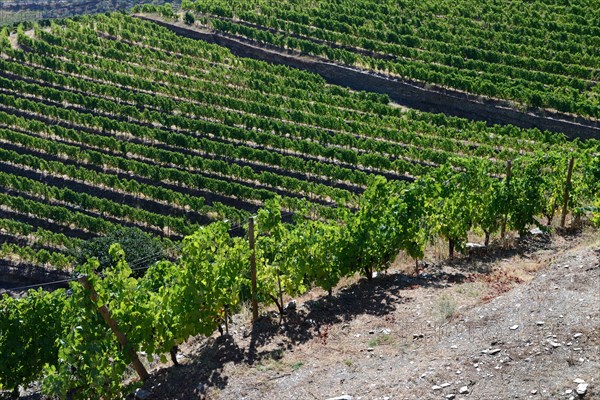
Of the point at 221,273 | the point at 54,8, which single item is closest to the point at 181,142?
the point at 221,273

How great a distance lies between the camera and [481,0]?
4650cm

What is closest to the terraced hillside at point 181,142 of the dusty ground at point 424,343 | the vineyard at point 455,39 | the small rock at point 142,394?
the vineyard at point 455,39

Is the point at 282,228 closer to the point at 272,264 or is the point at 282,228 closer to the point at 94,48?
the point at 272,264

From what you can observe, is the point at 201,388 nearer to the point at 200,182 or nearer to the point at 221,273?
the point at 221,273

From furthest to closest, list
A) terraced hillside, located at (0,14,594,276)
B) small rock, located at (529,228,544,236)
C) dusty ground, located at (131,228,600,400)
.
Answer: terraced hillside, located at (0,14,594,276)
small rock, located at (529,228,544,236)
dusty ground, located at (131,228,600,400)

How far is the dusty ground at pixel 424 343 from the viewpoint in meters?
11.8

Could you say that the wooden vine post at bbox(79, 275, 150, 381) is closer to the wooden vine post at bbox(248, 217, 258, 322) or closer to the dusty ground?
the dusty ground

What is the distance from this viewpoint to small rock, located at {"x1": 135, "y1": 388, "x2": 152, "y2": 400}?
1296 cm

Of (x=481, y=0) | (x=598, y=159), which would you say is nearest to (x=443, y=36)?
(x=481, y=0)

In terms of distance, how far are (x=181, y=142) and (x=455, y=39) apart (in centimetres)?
1555

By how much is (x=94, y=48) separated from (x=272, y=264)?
29789 millimetres

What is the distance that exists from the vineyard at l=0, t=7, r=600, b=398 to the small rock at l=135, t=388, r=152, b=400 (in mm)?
563

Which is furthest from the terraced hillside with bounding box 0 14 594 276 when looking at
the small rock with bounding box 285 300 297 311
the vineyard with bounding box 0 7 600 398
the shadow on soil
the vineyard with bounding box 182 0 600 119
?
the small rock with bounding box 285 300 297 311

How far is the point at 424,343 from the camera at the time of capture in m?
13.1
